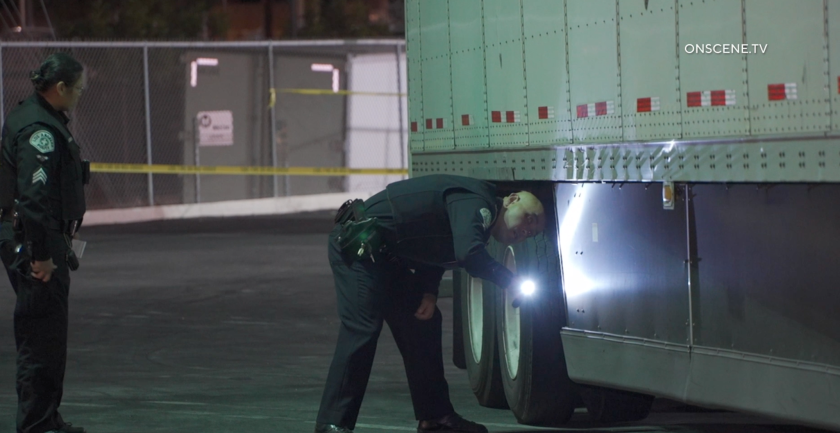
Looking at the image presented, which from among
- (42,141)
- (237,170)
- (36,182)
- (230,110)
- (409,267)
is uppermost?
(230,110)

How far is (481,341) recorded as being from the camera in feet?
28.5

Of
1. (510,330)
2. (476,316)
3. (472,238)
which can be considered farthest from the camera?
(476,316)

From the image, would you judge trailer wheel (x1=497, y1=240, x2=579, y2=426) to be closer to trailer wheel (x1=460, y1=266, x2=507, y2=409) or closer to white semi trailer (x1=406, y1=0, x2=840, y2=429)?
white semi trailer (x1=406, y1=0, x2=840, y2=429)

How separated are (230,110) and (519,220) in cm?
1962

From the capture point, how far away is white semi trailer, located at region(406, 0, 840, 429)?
5.66 metres

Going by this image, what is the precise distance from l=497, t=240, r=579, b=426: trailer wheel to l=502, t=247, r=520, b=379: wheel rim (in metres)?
0.04

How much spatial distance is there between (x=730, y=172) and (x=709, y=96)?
0.35 metres

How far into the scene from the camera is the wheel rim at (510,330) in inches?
310

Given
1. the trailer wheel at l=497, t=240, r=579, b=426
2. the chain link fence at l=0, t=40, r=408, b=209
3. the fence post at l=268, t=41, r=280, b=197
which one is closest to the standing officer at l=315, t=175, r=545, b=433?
the trailer wheel at l=497, t=240, r=579, b=426

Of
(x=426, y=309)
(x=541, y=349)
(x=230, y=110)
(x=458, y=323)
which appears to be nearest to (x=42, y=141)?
(x=426, y=309)

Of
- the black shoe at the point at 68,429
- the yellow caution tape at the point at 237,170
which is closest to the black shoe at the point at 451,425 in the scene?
the black shoe at the point at 68,429

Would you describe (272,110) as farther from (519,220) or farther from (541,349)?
(519,220)

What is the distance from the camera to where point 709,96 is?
6.11 m

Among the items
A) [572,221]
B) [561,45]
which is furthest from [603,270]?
[561,45]
